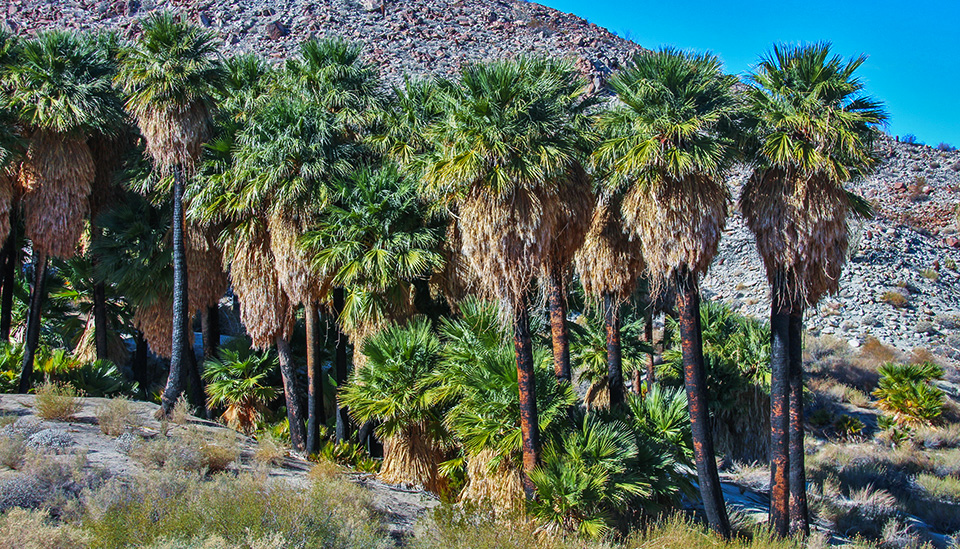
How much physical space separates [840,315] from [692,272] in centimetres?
2761

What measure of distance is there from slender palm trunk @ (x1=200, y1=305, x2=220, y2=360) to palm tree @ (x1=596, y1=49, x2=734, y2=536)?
1338 centimetres

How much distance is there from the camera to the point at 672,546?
30.0ft

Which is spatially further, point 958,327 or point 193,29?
point 958,327

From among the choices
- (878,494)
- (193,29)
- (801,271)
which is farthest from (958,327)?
(193,29)

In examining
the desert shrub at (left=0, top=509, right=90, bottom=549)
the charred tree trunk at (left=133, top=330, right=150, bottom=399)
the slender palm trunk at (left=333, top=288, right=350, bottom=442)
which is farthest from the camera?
the charred tree trunk at (left=133, top=330, right=150, bottom=399)

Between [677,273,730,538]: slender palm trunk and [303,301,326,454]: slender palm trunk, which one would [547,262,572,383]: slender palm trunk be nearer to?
[677,273,730,538]: slender palm trunk

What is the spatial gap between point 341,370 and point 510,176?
9.70 meters

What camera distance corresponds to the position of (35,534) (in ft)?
22.1

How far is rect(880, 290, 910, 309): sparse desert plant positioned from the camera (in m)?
33.5

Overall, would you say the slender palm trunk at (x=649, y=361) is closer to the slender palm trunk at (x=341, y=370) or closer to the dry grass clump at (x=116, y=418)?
the slender palm trunk at (x=341, y=370)

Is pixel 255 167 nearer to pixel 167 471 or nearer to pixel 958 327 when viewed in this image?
pixel 167 471

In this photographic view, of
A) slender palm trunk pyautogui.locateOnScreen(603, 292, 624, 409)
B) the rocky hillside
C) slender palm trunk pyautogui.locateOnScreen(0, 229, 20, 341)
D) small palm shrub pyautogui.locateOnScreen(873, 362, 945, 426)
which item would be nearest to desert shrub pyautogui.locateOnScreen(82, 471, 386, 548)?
slender palm trunk pyautogui.locateOnScreen(603, 292, 624, 409)

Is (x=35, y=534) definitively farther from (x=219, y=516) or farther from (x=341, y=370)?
(x=341, y=370)

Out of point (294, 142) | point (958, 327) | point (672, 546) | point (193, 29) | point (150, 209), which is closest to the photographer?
point (672, 546)
